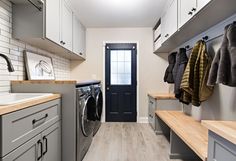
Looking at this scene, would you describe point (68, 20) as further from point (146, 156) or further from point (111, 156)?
point (146, 156)

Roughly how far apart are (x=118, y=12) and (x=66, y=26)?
1008 mm

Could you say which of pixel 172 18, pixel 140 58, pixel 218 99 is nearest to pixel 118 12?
pixel 172 18

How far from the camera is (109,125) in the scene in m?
4.17

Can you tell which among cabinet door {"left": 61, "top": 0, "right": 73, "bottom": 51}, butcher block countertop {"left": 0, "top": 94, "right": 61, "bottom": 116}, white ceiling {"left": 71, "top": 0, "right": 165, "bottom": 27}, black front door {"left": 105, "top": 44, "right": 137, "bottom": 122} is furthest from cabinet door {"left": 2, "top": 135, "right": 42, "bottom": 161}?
black front door {"left": 105, "top": 44, "right": 137, "bottom": 122}

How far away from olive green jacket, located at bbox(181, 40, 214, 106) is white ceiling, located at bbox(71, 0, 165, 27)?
1.18 m

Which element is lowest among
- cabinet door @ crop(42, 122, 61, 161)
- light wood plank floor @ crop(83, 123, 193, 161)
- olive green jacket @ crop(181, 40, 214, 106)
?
light wood plank floor @ crop(83, 123, 193, 161)

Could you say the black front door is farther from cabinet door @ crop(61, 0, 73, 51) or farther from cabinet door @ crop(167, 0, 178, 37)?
cabinet door @ crop(167, 0, 178, 37)

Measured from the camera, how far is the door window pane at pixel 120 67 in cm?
455

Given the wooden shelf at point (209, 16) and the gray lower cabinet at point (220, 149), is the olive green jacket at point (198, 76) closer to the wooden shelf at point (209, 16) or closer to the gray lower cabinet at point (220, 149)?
the wooden shelf at point (209, 16)

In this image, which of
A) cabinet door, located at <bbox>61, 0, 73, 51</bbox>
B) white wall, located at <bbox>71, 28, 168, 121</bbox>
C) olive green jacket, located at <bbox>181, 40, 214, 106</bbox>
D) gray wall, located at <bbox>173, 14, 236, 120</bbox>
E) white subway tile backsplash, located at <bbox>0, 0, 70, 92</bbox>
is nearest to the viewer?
gray wall, located at <bbox>173, 14, 236, 120</bbox>

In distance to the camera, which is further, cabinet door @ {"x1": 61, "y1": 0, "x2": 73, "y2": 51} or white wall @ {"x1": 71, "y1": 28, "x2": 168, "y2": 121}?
A: white wall @ {"x1": 71, "y1": 28, "x2": 168, "y2": 121}

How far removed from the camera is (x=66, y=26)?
116 inches

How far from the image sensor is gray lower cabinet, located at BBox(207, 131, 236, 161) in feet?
3.15

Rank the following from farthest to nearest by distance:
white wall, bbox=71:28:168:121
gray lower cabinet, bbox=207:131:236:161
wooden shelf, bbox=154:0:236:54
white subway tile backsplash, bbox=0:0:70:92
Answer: white wall, bbox=71:28:168:121, white subway tile backsplash, bbox=0:0:70:92, wooden shelf, bbox=154:0:236:54, gray lower cabinet, bbox=207:131:236:161
